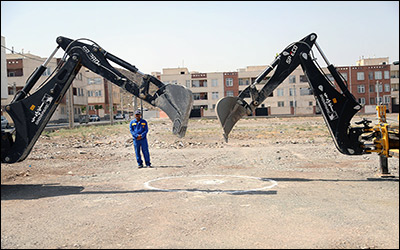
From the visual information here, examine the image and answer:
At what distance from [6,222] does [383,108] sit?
→ 8655 millimetres

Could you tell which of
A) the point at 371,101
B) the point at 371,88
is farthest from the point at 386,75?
the point at 371,101

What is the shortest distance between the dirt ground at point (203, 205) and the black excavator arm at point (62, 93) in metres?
1.16

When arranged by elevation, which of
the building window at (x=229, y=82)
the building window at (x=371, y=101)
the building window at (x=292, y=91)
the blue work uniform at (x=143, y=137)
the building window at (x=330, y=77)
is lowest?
the blue work uniform at (x=143, y=137)

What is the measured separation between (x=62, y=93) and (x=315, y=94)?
21.8ft

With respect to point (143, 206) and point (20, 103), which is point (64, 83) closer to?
point (20, 103)

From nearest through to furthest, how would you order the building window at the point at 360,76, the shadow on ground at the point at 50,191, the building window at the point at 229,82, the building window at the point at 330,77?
the shadow on ground at the point at 50,191
the building window at the point at 330,77
the building window at the point at 360,76
the building window at the point at 229,82

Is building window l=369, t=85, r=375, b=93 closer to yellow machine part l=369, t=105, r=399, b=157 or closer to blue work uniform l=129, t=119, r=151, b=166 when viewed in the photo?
blue work uniform l=129, t=119, r=151, b=166

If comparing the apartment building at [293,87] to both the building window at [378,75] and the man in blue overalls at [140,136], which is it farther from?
the man in blue overalls at [140,136]

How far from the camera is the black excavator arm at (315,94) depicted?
1091 cm

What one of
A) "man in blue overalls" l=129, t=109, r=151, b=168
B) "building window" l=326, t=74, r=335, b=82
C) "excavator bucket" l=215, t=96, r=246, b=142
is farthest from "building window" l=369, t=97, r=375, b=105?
"excavator bucket" l=215, t=96, r=246, b=142

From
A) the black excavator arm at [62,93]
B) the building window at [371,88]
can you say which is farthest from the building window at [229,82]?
the black excavator arm at [62,93]

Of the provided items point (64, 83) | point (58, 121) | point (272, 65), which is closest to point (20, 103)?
point (64, 83)

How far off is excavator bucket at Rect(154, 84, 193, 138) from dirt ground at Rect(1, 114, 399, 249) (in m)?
1.57

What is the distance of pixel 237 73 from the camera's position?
88.3 meters
